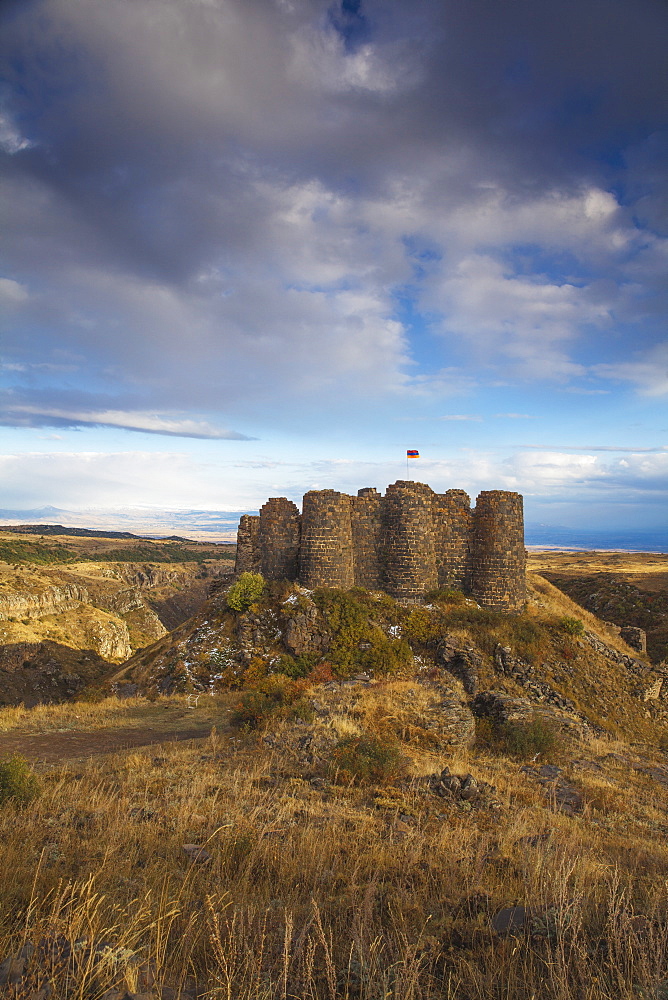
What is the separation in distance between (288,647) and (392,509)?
7.66 m

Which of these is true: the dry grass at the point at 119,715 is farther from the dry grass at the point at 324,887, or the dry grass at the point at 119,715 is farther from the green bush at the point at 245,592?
the dry grass at the point at 324,887

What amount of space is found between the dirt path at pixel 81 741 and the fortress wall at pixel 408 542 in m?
10.3

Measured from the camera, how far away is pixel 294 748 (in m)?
11.7

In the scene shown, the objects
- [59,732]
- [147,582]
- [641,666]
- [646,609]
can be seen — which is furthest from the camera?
[147,582]

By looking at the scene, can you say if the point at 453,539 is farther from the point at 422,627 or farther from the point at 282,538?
the point at 282,538

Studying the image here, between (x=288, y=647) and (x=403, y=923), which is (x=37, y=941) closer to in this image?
(x=403, y=923)

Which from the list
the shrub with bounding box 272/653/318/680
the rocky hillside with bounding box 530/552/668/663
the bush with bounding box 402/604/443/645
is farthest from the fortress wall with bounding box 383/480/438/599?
the rocky hillside with bounding box 530/552/668/663

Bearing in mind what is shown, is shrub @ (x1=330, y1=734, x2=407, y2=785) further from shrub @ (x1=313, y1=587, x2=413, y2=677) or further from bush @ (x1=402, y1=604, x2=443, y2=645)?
bush @ (x1=402, y1=604, x2=443, y2=645)

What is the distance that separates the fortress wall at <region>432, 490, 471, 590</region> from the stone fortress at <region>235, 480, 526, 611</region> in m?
0.05

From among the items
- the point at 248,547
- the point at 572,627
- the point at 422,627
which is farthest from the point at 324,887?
the point at 248,547

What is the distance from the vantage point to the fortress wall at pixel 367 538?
22.3 metres

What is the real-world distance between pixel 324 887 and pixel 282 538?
18.0m

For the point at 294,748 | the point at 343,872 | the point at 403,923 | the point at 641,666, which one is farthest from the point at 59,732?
the point at 641,666

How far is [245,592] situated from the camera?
21500 millimetres
